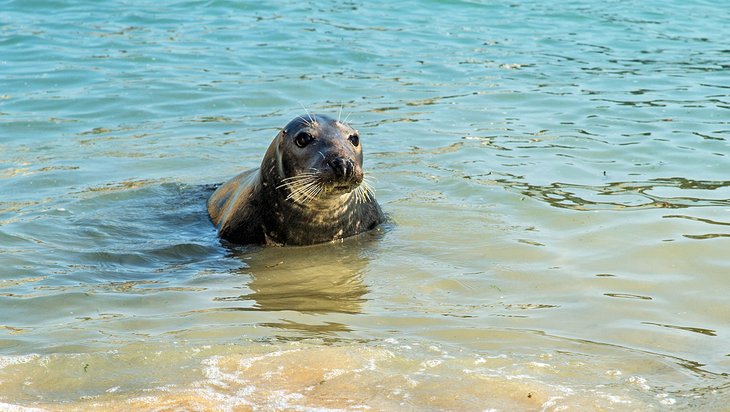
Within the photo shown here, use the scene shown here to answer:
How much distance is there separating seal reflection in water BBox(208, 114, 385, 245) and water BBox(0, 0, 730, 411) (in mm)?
145

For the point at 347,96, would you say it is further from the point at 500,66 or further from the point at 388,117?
the point at 500,66

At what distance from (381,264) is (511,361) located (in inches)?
73.6

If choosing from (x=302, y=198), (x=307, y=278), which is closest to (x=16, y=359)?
(x=307, y=278)

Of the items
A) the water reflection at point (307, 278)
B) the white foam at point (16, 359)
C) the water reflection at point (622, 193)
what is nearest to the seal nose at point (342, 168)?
the water reflection at point (307, 278)

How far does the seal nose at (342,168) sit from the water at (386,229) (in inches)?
20.4

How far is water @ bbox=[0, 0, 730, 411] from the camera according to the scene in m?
4.31

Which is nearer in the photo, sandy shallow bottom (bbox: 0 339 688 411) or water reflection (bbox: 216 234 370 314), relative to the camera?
sandy shallow bottom (bbox: 0 339 688 411)


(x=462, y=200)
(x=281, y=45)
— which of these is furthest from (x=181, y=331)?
(x=281, y=45)

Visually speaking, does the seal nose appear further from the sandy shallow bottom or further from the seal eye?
the sandy shallow bottom

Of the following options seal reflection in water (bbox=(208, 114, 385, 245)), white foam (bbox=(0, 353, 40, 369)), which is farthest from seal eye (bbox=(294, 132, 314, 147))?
white foam (bbox=(0, 353, 40, 369))

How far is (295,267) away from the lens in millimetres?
6262

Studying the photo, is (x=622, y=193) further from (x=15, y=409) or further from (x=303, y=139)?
(x=15, y=409)

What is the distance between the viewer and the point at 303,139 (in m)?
6.68

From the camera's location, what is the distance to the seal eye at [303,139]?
666 cm
